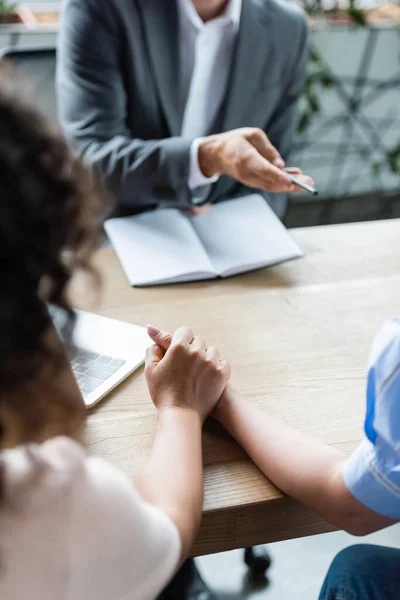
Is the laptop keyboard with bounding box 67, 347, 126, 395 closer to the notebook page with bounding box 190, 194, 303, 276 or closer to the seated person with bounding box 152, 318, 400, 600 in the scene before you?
the seated person with bounding box 152, 318, 400, 600

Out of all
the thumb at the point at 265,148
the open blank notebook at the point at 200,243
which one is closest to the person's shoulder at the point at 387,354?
the open blank notebook at the point at 200,243

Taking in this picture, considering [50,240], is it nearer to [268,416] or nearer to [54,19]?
[268,416]

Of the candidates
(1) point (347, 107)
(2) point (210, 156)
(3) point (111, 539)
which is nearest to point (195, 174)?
(2) point (210, 156)

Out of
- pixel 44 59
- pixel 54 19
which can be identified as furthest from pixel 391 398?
pixel 54 19

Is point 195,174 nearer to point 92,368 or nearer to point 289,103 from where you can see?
point 289,103

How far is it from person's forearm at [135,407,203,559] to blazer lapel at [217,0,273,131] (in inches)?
34.8

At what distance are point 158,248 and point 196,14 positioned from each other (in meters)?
0.63

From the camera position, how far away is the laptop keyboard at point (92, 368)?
0.76 metres

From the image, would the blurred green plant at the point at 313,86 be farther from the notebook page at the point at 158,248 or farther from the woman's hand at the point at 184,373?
the woman's hand at the point at 184,373

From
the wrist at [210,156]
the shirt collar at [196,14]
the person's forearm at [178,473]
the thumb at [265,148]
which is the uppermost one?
the shirt collar at [196,14]

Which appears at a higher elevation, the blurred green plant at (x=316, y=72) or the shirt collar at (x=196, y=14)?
the shirt collar at (x=196, y=14)

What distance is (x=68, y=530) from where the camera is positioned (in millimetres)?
459

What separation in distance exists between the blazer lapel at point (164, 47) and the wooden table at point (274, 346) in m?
0.49

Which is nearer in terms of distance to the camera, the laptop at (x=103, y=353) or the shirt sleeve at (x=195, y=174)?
the laptop at (x=103, y=353)
